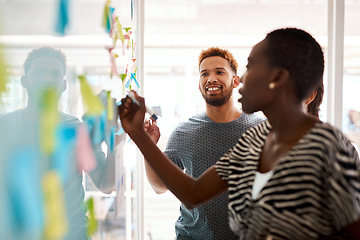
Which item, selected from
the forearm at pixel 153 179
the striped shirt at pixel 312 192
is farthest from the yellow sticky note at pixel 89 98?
the forearm at pixel 153 179

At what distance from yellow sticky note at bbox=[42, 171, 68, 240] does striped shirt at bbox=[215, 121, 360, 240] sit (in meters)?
0.46

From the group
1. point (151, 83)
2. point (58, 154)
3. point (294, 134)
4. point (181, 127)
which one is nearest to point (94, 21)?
point (58, 154)

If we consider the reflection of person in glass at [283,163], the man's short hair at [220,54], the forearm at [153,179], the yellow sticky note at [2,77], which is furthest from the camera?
the man's short hair at [220,54]

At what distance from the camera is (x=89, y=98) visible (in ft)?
2.35

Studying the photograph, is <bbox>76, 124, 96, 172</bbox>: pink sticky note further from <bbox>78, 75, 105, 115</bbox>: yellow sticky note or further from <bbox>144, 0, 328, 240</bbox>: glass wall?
<bbox>144, 0, 328, 240</bbox>: glass wall

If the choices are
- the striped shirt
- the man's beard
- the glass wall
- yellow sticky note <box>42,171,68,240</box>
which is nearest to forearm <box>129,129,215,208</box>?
the striped shirt

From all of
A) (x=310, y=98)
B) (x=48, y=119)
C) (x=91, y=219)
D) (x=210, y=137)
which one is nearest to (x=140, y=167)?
(x=210, y=137)

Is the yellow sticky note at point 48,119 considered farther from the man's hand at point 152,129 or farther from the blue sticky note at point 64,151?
the man's hand at point 152,129

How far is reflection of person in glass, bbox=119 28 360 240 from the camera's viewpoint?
2.47ft

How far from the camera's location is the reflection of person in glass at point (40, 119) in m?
0.41

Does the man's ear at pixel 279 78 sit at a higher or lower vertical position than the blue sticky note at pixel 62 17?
lower

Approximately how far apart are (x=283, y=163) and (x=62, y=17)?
0.56m

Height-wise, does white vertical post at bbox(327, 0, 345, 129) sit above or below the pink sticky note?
above

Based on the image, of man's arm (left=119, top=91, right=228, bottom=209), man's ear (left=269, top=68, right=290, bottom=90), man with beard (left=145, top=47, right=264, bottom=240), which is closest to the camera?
man's ear (left=269, top=68, right=290, bottom=90)
